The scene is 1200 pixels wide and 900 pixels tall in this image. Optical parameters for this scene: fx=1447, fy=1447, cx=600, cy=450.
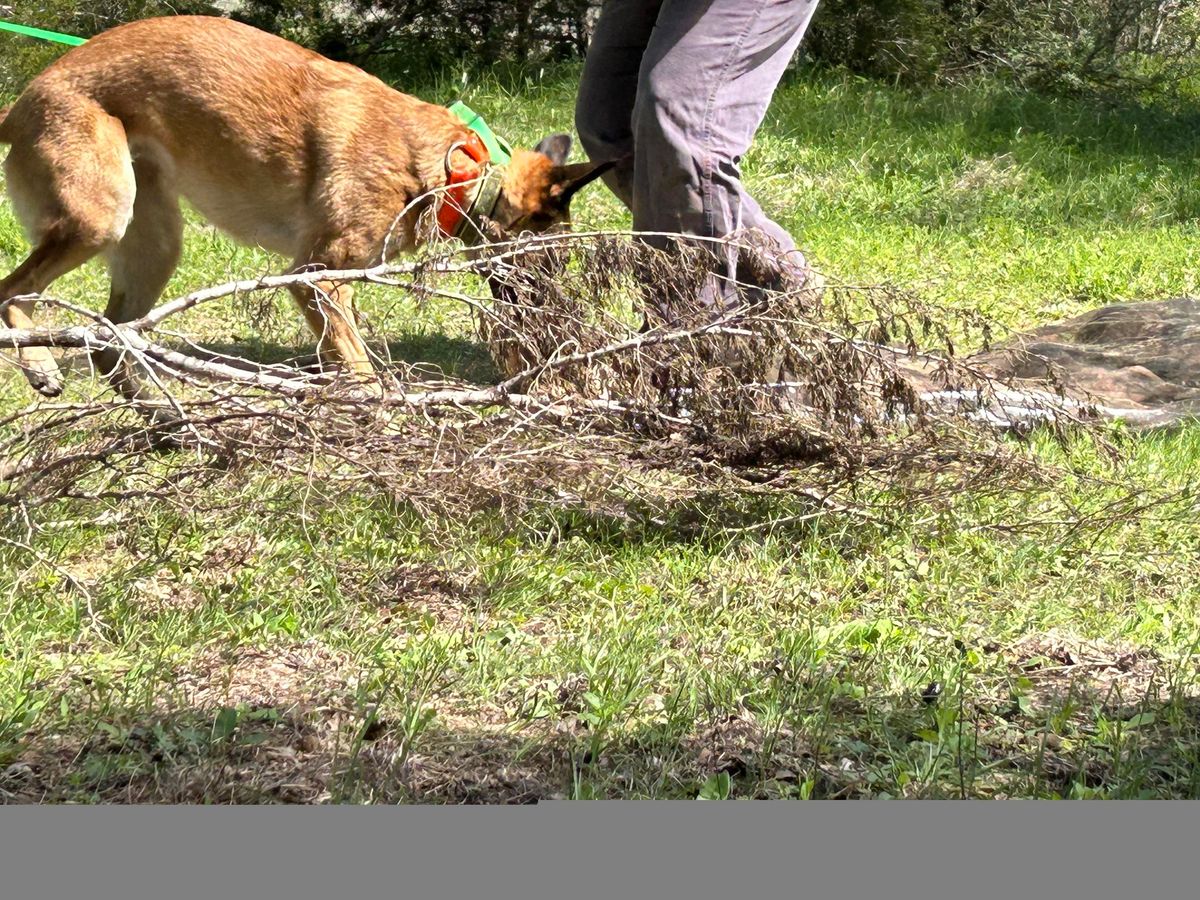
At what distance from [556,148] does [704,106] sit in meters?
1.15

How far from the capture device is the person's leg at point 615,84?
6.03m

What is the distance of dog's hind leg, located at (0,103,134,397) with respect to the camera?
5520mm

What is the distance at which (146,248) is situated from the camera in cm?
622

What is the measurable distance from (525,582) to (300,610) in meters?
0.62

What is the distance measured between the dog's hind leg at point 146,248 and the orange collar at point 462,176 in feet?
3.99

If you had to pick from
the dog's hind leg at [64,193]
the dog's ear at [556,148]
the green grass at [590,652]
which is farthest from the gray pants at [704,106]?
the dog's hind leg at [64,193]

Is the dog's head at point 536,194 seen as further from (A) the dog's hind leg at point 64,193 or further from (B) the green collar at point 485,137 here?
(A) the dog's hind leg at point 64,193

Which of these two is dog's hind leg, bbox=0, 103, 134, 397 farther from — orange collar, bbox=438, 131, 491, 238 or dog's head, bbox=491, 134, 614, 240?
dog's head, bbox=491, 134, 614, 240

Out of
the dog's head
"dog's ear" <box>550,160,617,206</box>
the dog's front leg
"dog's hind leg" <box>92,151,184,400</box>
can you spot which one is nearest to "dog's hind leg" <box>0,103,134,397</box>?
"dog's hind leg" <box>92,151,184,400</box>

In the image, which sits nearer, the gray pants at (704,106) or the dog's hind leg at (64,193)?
the gray pants at (704,106)

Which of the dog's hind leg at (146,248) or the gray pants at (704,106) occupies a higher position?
the gray pants at (704,106)

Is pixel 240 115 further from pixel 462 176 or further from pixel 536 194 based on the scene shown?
pixel 536 194

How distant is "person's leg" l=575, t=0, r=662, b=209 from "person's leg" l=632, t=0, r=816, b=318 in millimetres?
738

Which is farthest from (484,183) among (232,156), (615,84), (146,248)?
(146,248)
